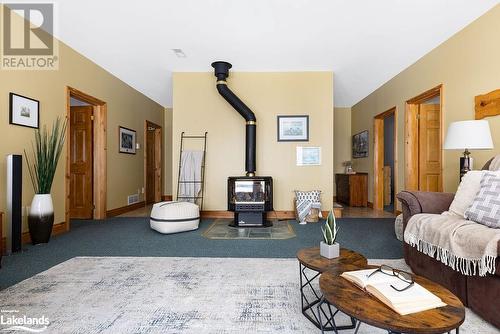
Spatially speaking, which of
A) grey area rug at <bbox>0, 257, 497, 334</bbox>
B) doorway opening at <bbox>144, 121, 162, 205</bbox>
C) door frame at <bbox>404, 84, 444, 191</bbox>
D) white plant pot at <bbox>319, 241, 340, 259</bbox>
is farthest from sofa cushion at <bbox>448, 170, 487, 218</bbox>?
doorway opening at <bbox>144, 121, 162, 205</bbox>

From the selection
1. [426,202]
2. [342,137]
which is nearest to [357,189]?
[342,137]

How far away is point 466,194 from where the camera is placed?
2037 millimetres

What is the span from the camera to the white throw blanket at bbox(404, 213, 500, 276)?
1.45 metres

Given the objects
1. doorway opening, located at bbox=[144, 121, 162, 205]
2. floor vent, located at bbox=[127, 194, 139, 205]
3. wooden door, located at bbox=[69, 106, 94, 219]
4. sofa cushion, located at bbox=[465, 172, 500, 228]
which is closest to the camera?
sofa cushion, located at bbox=[465, 172, 500, 228]

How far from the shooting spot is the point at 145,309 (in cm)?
164

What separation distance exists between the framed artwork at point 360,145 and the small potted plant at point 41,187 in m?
5.90

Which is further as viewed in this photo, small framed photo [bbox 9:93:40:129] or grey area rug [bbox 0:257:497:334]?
small framed photo [bbox 9:93:40:129]

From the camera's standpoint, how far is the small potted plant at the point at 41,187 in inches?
116

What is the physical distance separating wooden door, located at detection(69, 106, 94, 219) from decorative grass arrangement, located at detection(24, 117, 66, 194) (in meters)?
1.14

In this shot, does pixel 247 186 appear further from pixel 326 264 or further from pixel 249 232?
pixel 326 264

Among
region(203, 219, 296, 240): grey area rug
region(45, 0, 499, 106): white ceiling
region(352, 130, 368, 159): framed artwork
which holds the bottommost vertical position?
region(203, 219, 296, 240): grey area rug

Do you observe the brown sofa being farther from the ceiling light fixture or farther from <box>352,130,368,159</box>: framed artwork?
<box>352,130,368,159</box>: framed artwork

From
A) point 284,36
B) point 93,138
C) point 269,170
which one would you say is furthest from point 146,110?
point 284,36

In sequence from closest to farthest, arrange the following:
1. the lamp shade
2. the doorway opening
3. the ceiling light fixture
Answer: the lamp shade, the ceiling light fixture, the doorway opening
